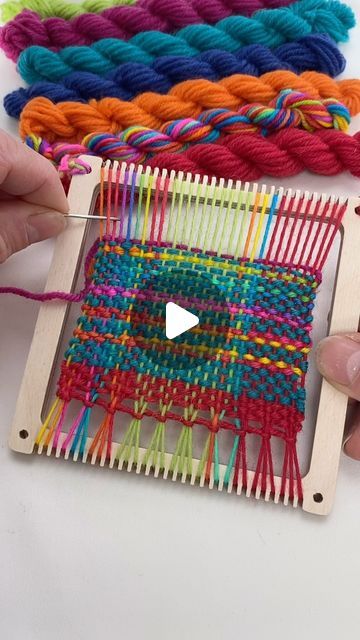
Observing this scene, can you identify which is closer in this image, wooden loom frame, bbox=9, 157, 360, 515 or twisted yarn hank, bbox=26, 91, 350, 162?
wooden loom frame, bbox=9, 157, 360, 515

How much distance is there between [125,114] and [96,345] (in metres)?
0.53

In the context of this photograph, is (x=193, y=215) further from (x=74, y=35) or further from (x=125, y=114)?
(x=74, y=35)

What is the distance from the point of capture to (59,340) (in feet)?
4.02

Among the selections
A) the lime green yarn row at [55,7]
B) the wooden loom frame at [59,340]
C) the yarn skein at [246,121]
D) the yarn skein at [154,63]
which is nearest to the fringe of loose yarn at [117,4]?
the lime green yarn row at [55,7]

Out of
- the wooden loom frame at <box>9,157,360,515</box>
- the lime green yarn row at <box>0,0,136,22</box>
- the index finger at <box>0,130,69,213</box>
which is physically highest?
the lime green yarn row at <box>0,0,136,22</box>

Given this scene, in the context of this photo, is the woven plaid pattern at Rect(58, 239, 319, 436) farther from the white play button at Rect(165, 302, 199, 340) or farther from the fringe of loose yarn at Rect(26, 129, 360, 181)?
the fringe of loose yarn at Rect(26, 129, 360, 181)

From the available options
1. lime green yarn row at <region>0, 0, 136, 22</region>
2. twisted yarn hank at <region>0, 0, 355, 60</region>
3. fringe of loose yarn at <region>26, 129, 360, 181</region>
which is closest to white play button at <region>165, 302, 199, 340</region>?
fringe of loose yarn at <region>26, 129, 360, 181</region>

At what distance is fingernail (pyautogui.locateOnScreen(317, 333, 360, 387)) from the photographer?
3.75 feet

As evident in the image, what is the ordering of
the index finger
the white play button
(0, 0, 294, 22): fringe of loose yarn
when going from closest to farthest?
the index finger < the white play button < (0, 0, 294, 22): fringe of loose yarn

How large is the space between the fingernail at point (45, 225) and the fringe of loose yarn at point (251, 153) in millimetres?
175

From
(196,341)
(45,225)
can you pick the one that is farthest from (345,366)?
(45,225)

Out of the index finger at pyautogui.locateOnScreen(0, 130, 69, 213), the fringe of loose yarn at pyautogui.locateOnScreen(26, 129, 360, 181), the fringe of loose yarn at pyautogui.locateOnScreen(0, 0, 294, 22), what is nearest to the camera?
the index finger at pyautogui.locateOnScreen(0, 130, 69, 213)


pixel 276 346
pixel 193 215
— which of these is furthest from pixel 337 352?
pixel 193 215

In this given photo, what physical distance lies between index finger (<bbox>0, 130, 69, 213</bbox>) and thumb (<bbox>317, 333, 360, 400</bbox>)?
1.92ft
